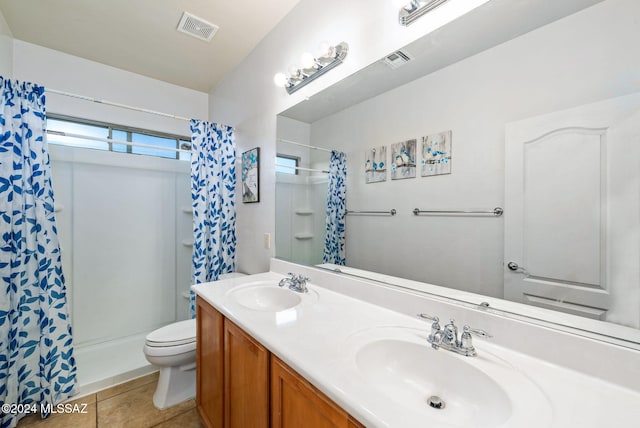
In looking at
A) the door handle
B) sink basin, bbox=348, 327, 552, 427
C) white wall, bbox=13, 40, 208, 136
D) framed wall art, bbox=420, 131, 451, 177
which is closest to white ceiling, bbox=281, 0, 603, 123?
framed wall art, bbox=420, 131, 451, 177

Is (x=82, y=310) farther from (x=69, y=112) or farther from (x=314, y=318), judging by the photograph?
(x=314, y=318)

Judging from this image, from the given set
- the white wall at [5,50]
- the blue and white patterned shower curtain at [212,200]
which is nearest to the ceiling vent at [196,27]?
the blue and white patterned shower curtain at [212,200]

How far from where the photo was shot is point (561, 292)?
75cm

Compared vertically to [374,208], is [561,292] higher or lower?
lower

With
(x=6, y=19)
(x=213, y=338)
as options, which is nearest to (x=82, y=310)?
(x=213, y=338)

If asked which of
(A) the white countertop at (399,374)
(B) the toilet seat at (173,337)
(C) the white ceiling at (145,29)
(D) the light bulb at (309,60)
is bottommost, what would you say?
(B) the toilet seat at (173,337)

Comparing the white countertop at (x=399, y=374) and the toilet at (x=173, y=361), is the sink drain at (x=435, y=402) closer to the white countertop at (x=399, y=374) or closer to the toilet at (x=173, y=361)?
the white countertop at (x=399, y=374)

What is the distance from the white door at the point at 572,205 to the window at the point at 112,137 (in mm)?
2494

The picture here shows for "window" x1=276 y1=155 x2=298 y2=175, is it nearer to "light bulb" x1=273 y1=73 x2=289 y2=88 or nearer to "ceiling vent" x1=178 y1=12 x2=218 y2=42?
"light bulb" x1=273 y1=73 x2=289 y2=88

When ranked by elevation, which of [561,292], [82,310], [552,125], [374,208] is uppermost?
[552,125]

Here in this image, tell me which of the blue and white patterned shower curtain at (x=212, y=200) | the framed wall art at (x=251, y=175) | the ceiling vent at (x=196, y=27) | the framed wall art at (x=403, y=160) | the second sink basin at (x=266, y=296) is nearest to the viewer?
the framed wall art at (x=403, y=160)

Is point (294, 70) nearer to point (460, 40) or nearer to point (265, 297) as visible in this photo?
point (460, 40)

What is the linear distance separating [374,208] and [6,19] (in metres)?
2.80

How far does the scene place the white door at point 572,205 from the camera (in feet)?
2.13
